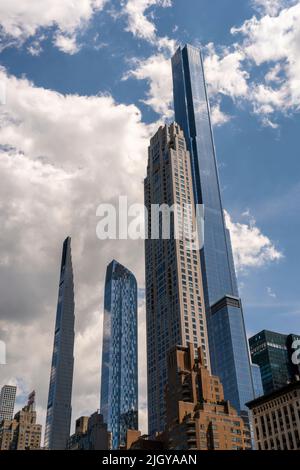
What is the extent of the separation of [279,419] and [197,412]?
2170 cm

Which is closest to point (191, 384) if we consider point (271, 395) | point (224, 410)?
point (224, 410)

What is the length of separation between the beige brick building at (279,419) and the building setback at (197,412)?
16.3ft

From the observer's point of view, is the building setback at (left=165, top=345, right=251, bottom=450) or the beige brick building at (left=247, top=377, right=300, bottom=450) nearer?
the beige brick building at (left=247, top=377, right=300, bottom=450)

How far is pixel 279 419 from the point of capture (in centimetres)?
13575

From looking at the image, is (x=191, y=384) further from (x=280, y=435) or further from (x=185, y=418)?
(x=280, y=435)

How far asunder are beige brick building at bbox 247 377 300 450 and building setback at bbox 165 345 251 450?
4.98 metres

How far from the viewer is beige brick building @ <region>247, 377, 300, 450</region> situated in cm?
13000

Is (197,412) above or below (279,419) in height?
above

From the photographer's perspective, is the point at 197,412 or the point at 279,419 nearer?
the point at 279,419

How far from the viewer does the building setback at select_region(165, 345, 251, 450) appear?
132 metres
